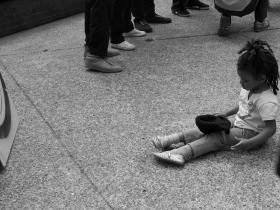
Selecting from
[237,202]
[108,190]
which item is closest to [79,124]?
[108,190]

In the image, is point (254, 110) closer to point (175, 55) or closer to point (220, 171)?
point (220, 171)

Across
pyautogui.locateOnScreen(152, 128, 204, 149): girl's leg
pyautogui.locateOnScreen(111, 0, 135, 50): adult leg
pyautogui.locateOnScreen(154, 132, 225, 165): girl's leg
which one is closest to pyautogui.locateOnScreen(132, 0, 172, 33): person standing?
pyautogui.locateOnScreen(111, 0, 135, 50): adult leg

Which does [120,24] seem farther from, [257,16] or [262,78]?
[262,78]

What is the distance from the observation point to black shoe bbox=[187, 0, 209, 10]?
18.7 feet

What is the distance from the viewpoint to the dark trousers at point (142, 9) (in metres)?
4.70

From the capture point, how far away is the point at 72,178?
2.33 meters

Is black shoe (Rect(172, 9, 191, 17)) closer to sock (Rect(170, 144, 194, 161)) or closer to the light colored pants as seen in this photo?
the light colored pants

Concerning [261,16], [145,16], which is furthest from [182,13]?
[261,16]

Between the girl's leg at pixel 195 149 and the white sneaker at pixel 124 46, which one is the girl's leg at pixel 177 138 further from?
the white sneaker at pixel 124 46

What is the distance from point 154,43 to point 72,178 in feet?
8.13

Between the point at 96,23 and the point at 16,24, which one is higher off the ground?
the point at 96,23

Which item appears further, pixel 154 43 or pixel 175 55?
pixel 154 43

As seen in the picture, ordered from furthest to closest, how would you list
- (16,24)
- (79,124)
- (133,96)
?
(16,24) → (133,96) → (79,124)

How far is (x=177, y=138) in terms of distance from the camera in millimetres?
2514
